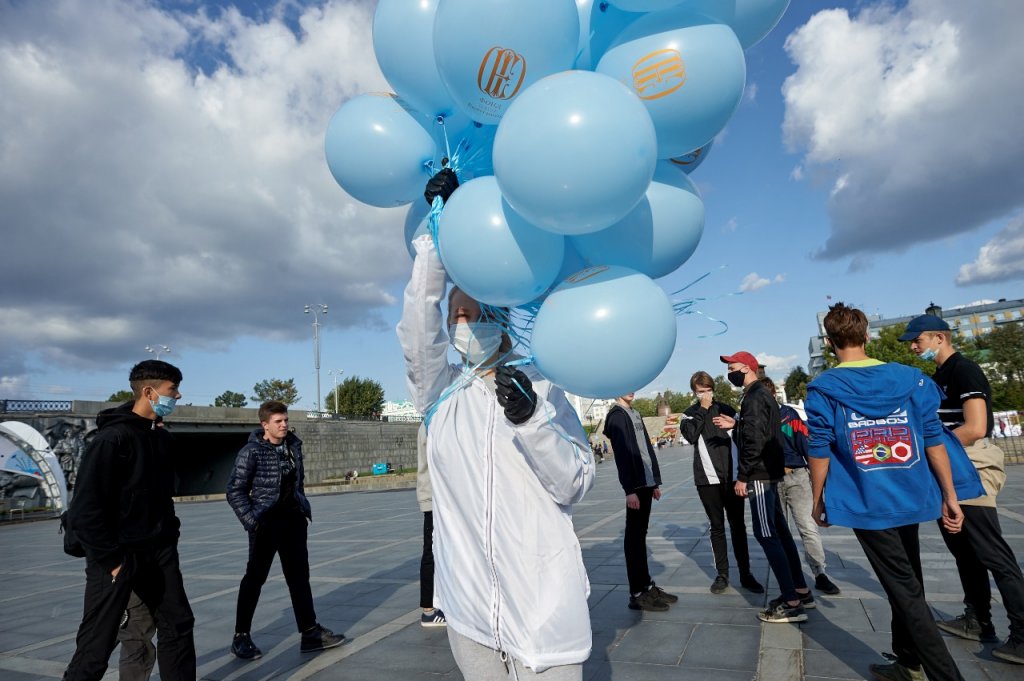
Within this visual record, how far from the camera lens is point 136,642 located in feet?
10.3

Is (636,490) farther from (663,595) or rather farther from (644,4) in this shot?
(644,4)

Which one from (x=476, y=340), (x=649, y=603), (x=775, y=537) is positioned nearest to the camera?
(x=476, y=340)

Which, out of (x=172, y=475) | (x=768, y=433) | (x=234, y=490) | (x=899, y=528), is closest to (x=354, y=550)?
(x=234, y=490)

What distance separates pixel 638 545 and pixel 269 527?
2.87m

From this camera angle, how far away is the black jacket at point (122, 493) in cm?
295

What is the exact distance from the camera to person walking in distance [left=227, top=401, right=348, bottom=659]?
14.0 feet

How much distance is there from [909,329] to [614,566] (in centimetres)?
374

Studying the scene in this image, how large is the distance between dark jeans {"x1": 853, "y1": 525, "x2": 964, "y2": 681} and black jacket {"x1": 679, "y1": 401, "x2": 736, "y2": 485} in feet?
6.84

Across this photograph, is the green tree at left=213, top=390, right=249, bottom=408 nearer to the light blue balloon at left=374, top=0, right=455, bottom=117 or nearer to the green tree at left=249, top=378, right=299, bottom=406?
the green tree at left=249, top=378, right=299, bottom=406

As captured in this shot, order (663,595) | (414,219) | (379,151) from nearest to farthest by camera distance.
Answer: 1. (379,151)
2. (414,219)
3. (663,595)

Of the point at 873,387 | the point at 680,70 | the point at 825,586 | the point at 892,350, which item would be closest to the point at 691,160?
the point at 680,70

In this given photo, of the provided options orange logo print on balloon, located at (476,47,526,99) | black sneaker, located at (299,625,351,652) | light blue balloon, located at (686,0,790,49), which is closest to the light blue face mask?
black sneaker, located at (299,625,351,652)

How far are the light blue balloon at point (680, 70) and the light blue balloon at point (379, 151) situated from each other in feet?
3.10

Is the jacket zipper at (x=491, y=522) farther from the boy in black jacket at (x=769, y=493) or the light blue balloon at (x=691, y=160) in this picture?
the boy in black jacket at (x=769, y=493)
